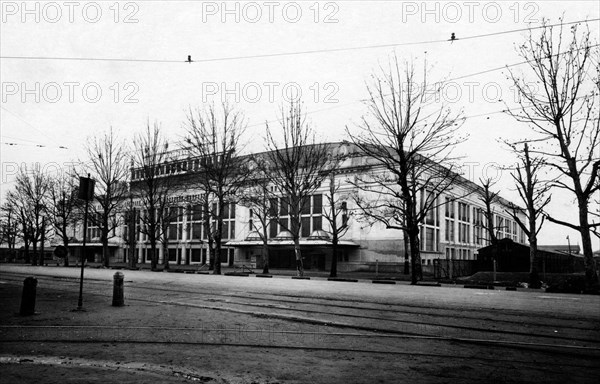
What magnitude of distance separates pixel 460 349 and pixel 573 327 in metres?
3.97

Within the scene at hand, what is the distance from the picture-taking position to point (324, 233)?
163 ft

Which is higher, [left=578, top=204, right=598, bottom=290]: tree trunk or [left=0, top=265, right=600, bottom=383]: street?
[left=578, top=204, right=598, bottom=290]: tree trunk

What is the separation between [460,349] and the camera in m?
7.23

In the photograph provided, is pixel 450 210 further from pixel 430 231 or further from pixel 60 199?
pixel 60 199

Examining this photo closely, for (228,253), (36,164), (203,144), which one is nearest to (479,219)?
(228,253)

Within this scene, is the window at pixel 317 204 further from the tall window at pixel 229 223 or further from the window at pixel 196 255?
the window at pixel 196 255

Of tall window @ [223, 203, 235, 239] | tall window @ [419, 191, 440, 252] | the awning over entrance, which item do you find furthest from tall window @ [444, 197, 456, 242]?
tall window @ [223, 203, 235, 239]

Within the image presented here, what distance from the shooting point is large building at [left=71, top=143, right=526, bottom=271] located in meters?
47.2

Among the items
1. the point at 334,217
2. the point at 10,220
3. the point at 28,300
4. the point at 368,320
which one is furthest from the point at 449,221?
the point at 10,220

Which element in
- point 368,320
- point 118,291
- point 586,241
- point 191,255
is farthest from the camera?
point 191,255

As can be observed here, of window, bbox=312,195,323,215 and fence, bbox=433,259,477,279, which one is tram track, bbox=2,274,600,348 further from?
window, bbox=312,195,323,215

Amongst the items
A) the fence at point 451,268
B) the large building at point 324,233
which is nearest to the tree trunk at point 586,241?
the fence at point 451,268

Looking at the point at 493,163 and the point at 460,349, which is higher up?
the point at 493,163

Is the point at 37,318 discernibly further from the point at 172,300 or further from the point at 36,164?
the point at 36,164
